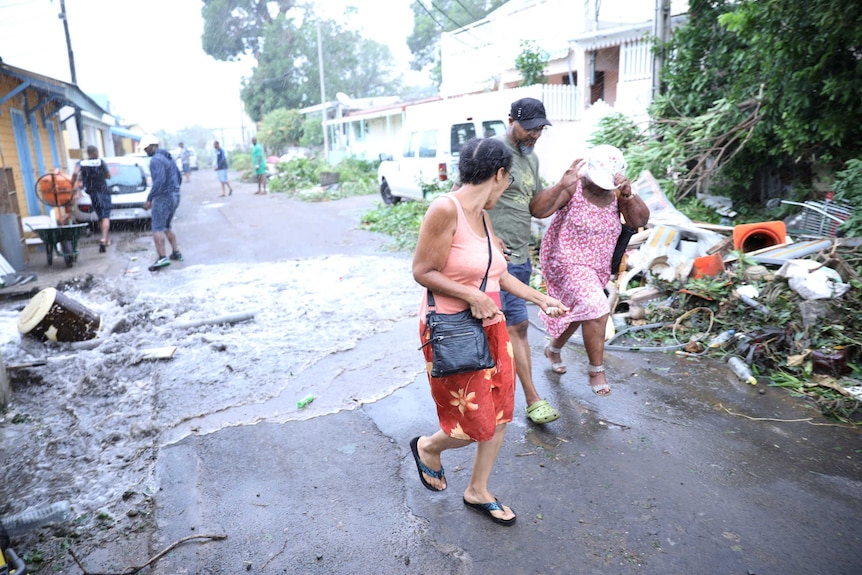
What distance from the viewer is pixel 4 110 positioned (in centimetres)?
1313

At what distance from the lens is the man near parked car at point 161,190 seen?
356 inches

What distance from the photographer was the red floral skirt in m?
2.73

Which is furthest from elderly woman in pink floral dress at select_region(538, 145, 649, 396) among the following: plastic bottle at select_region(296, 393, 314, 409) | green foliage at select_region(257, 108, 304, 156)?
green foliage at select_region(257, 108, 304, 156)

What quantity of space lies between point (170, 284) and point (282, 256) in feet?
7.00

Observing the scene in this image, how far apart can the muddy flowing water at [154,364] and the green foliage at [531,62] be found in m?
11.3

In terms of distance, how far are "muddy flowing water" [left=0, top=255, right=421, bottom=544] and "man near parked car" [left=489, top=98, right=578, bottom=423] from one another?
1401 mm

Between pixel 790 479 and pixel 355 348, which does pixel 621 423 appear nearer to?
pixel 790 479

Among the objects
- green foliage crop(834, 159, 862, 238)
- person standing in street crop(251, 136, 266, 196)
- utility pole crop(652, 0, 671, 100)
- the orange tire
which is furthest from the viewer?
person standing in street crop(251, 136, 266, 196)

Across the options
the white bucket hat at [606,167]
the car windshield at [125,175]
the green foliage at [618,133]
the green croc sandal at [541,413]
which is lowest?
the green croc sandal at [541,413]

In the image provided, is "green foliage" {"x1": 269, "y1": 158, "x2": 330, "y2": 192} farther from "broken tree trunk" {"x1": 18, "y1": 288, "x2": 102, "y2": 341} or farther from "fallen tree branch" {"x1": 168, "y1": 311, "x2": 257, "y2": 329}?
"broken tree trunk" {"x1": 18, "y1": 288, "x2": 102, "y2": 341}

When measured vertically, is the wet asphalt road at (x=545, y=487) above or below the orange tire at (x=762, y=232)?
below

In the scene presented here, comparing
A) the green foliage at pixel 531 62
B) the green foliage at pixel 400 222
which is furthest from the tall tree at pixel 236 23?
the green foliage at pixel 400 222

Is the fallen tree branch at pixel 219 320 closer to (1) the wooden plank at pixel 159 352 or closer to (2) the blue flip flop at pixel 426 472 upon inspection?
(1) the wooden plank at pixel 159 352

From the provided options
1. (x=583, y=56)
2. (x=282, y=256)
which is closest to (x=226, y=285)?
(x=282, y=256)
